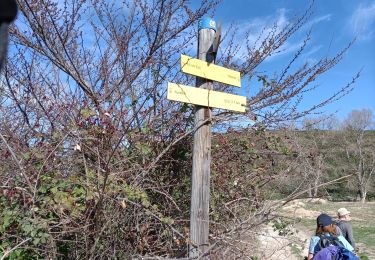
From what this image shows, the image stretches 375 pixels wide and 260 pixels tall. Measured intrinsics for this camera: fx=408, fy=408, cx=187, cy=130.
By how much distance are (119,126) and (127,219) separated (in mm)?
791

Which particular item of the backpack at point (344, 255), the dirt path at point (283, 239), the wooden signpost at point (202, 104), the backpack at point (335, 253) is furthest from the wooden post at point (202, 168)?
the backpack at point (344, 255)

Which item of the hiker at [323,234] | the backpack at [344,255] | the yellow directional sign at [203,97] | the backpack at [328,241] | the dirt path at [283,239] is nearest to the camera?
the yellow directional sign at [203,97]

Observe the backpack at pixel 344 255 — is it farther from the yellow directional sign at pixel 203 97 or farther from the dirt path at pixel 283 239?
the yellow directional sign at pixel 203 97

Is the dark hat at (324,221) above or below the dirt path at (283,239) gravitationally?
above

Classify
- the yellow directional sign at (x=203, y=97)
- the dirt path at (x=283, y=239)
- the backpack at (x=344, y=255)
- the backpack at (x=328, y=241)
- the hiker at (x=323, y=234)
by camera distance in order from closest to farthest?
the yellow directional sign at (x=203, y=97), the dirt path at (x=283, y=239), the backpack at (x=344, y=255), the backpack at (x=328, y=241), the hiker at (x=323, y=234)

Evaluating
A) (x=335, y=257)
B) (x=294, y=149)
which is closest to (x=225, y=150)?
(x=294, y=149)

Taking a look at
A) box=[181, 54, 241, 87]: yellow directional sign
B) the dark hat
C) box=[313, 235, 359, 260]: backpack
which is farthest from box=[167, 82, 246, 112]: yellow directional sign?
the dark hat

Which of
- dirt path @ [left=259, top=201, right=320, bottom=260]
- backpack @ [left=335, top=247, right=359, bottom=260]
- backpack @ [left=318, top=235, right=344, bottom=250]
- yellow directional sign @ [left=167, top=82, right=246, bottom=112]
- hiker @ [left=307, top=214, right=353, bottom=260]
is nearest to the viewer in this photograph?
yellow directional sign @ [left=167, top=82, right=246, bottom=112]

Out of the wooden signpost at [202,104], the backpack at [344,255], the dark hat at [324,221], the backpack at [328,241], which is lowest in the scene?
the backpack at [344,255]

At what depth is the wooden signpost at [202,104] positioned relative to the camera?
10.4 feet

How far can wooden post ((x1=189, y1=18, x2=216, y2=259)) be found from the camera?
3179mm

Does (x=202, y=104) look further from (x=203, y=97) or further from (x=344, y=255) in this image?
(x=344, y=255)

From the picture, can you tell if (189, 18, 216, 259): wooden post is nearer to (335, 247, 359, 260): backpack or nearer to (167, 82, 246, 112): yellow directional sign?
(167, 82, 246, 112): yellow directional sign

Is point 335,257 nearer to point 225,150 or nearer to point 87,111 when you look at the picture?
point 225,150
